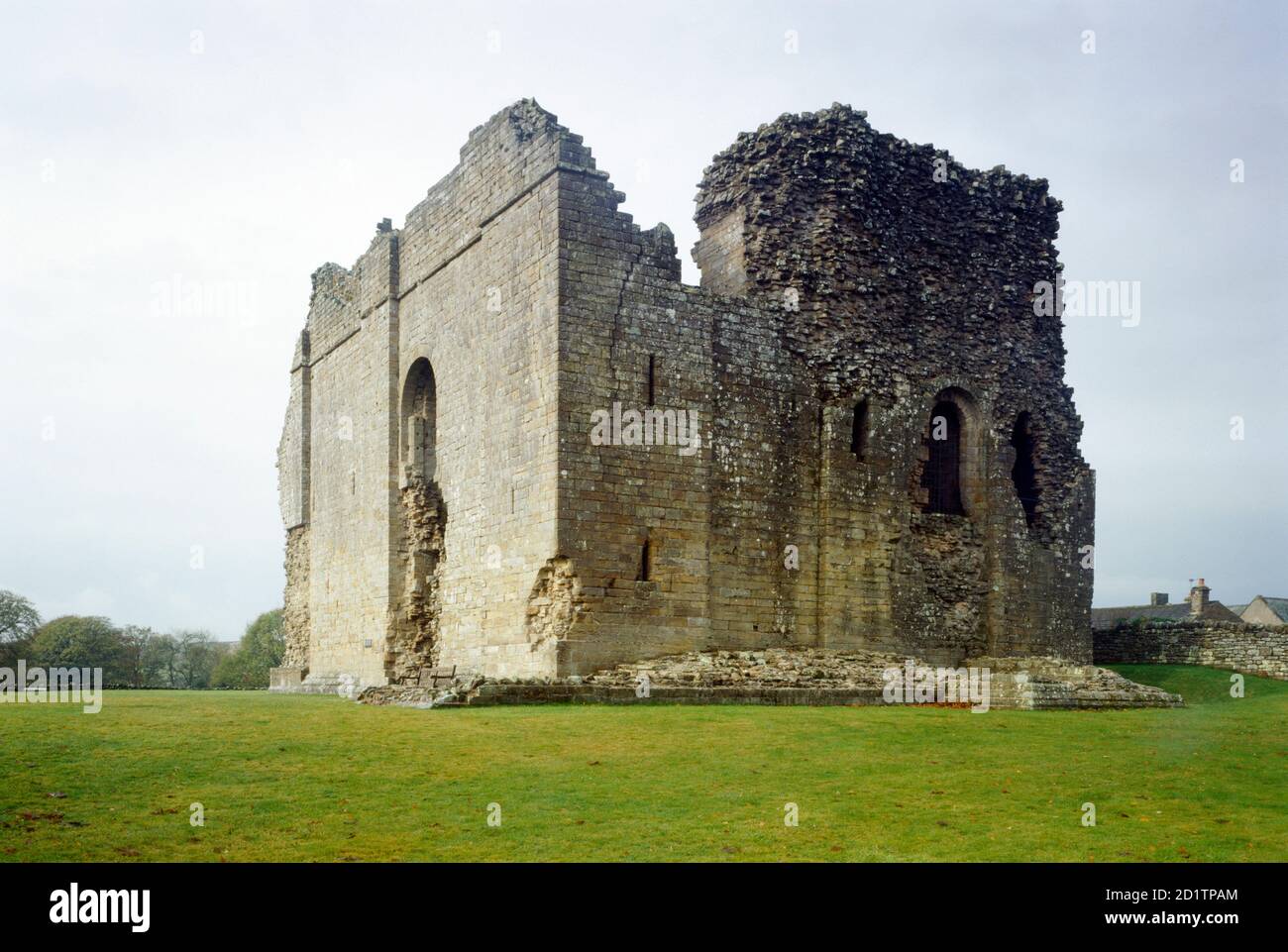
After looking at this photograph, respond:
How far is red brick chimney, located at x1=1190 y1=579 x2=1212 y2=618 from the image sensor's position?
4375 cm

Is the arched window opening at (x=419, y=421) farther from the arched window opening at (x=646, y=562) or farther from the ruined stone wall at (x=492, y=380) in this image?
the arched window opening at (x=646, y=562)

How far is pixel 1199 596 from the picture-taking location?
1734 inches

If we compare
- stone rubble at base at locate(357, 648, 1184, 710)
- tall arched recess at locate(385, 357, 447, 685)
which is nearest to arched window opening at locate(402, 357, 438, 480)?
tall arched recess at locate(385, 357, 447, 685)

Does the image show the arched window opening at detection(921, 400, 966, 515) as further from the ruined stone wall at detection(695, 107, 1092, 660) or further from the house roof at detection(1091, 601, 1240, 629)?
the house roof at detection(1091, 601, 1240, 629)

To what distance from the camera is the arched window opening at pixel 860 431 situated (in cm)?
2269

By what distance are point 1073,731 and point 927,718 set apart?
70.3 inches

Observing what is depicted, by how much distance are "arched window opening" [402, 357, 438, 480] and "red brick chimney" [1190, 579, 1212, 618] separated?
100ft

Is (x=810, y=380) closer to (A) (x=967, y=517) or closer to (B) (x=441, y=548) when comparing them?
(A) (x=967, y=517)

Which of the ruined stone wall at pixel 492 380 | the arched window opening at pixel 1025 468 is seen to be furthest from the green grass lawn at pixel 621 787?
the arched window opening at pixel 1025 468

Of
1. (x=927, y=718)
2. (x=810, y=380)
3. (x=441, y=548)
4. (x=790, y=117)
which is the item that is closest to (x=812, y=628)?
(x=810, y=380)

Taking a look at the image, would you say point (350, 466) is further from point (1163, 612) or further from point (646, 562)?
point (1163, 612)

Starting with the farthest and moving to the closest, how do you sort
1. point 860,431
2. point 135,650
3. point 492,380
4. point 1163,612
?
1. point 135,650
2. point 1163,612
3. point 860,431
4. point 492,380

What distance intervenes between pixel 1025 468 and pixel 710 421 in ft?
30.9

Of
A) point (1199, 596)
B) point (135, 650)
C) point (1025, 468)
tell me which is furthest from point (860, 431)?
point (135, 650)
